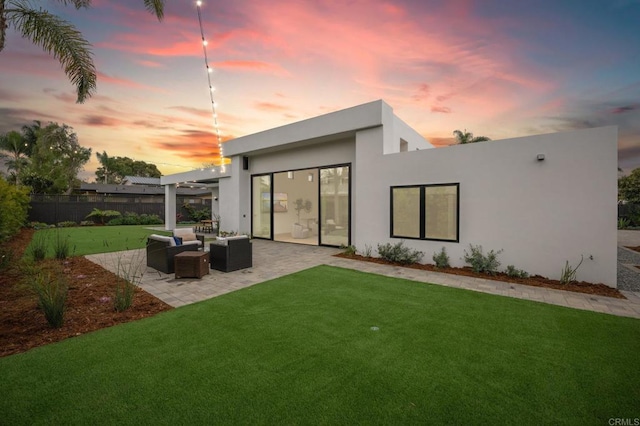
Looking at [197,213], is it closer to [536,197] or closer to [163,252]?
[163,252]

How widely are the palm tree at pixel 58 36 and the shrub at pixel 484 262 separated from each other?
31.5 ft

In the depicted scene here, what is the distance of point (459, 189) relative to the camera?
6.64 m

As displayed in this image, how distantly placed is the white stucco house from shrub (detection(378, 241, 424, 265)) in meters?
0.20

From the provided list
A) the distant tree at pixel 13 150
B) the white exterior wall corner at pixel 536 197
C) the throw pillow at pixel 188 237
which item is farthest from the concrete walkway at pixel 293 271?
the distant tree at pixel 13 150

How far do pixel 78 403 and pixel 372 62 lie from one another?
10.3 metres

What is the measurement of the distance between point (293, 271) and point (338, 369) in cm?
408

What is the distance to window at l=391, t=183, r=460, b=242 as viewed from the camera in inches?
268

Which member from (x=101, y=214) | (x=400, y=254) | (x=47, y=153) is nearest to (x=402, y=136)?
(x=400, y=254)

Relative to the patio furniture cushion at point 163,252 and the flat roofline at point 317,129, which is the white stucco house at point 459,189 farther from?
the patio furniture cushion at point 163,252

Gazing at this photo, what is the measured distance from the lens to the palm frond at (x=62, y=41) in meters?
4.84

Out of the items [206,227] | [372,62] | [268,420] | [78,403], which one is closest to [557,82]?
[372,62]

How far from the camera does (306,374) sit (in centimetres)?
245

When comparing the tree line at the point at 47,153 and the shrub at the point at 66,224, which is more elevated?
the tree line at the point at 47,153

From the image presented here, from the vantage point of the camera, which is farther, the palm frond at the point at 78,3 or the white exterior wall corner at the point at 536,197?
the palm frond at the point at 78,3
